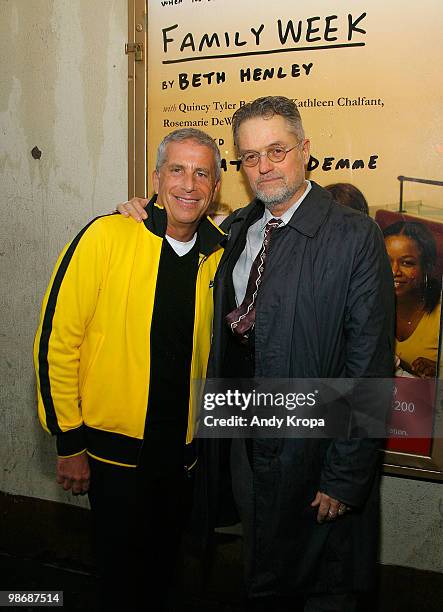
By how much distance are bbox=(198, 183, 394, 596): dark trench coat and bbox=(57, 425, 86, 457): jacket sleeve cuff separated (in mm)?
528

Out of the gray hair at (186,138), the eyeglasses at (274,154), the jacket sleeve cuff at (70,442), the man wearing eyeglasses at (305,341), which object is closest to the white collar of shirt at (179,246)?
the man wearing eyeglasses at (305,341)

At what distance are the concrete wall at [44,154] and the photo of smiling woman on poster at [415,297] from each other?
3.71 ft

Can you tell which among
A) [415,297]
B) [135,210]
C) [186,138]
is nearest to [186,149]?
[186,138]

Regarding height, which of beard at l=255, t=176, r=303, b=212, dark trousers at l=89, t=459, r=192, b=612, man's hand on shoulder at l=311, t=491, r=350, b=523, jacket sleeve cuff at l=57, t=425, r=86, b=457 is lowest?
dark trousers at l=89, t=459, r=192, b=612

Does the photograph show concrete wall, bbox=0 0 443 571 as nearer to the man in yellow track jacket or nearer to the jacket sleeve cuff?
the man in yellow track jacket

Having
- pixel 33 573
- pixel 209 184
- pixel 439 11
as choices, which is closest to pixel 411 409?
pixel 209 184

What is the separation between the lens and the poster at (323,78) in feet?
5.82

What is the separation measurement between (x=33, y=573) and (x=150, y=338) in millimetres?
1424

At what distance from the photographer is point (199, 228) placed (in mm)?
1739

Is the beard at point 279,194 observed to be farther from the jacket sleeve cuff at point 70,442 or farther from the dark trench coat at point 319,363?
the jacket sleeve cuff at point 70,442

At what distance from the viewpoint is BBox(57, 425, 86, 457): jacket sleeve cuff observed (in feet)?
5.24

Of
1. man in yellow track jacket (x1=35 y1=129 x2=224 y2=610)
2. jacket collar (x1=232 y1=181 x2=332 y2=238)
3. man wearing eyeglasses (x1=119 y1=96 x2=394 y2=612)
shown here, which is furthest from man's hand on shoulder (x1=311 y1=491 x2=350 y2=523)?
jacket collar (x1=232 y1=181 x2=332 y2=238)

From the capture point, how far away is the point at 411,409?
189 cm

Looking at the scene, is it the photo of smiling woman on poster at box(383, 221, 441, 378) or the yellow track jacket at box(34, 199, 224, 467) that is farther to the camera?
the photo of smiling woman on poster at box(383, 221, 441, 378)
